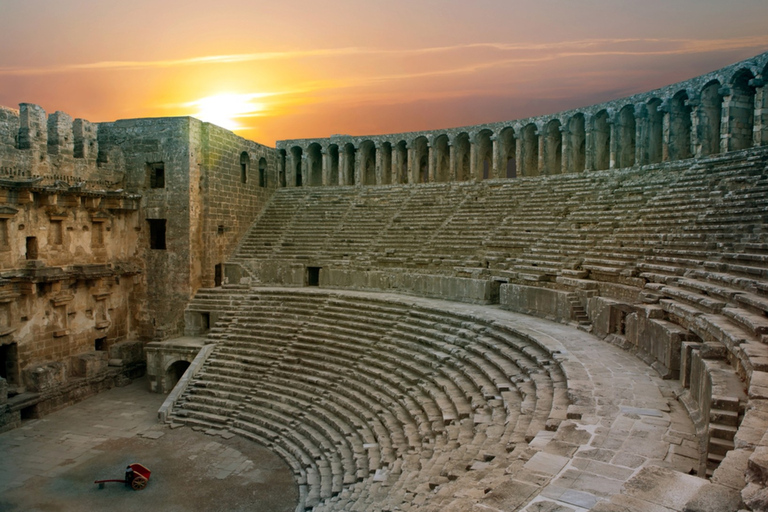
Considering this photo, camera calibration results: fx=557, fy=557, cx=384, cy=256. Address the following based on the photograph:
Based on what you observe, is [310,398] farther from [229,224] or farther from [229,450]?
[229,224]

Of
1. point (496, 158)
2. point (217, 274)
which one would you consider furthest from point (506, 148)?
point (217, 274)

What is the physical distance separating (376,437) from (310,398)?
3834mm

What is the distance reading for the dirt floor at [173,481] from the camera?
1181 centimetres

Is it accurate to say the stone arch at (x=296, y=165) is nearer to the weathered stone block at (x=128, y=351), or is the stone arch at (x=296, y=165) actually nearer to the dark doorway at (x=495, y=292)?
the weathered stone block at (x=128, y=351)

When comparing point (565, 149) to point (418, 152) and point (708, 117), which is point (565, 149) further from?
point (418, 152)

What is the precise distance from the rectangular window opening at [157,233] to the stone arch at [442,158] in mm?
12366

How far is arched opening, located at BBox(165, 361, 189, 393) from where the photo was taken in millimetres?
19455

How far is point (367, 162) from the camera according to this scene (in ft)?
96.5

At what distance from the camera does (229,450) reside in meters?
14.5

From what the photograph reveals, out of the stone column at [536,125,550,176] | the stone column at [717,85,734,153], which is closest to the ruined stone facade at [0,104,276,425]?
the stone column at [536,125,550,176]

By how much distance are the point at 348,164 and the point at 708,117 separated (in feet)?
53.4

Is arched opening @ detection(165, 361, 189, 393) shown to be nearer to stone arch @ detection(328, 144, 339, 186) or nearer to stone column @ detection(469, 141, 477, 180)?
stone arch @ detection(328, 144, 339, 186)

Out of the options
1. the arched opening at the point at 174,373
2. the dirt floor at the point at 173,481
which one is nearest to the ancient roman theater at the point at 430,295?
the arched opening at the point at 174,373

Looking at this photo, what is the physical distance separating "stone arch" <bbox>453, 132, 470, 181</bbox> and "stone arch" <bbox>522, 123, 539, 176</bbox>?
2.79 metres
